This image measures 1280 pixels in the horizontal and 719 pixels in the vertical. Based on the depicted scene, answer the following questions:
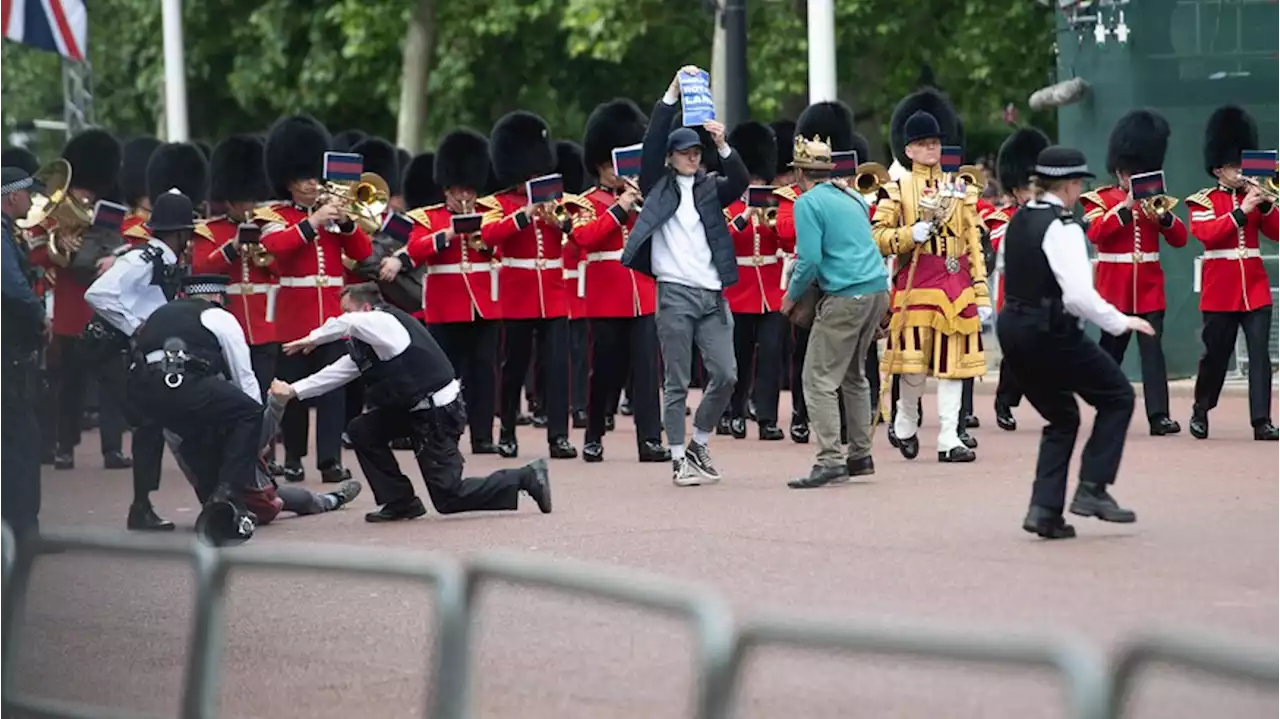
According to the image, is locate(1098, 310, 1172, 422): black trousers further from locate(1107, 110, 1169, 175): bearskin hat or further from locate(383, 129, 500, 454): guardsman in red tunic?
locate(383, 129, 500, 454): guardsman in red tunic

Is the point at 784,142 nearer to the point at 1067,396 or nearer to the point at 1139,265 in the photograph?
the point at 1139,265

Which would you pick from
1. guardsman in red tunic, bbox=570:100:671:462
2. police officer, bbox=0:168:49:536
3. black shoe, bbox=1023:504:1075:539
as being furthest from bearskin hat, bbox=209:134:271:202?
black shoe, bbox=1023:504:1075:539

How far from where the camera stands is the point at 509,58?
121 feet

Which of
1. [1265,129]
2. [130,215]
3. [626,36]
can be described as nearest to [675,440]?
[130,215]

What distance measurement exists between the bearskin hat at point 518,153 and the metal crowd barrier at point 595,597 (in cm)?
972

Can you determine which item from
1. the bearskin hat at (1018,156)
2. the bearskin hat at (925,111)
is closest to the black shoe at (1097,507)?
the bearskin hat at (925,111)

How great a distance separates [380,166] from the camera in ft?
61.9

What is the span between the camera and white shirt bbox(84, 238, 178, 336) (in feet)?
43.2

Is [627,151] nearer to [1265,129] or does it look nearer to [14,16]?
[14,16]

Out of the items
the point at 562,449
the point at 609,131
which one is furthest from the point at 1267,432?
the point at 609,131

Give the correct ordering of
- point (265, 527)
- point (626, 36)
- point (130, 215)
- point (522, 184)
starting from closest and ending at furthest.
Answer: point (265, 527) < point (522, 184) < point (130, 215) < point (626, 36)

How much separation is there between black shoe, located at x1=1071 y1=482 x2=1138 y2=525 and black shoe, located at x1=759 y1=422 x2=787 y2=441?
19.2ft

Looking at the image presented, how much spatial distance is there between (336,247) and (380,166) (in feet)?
15.3

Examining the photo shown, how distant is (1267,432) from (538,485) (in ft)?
16.0
